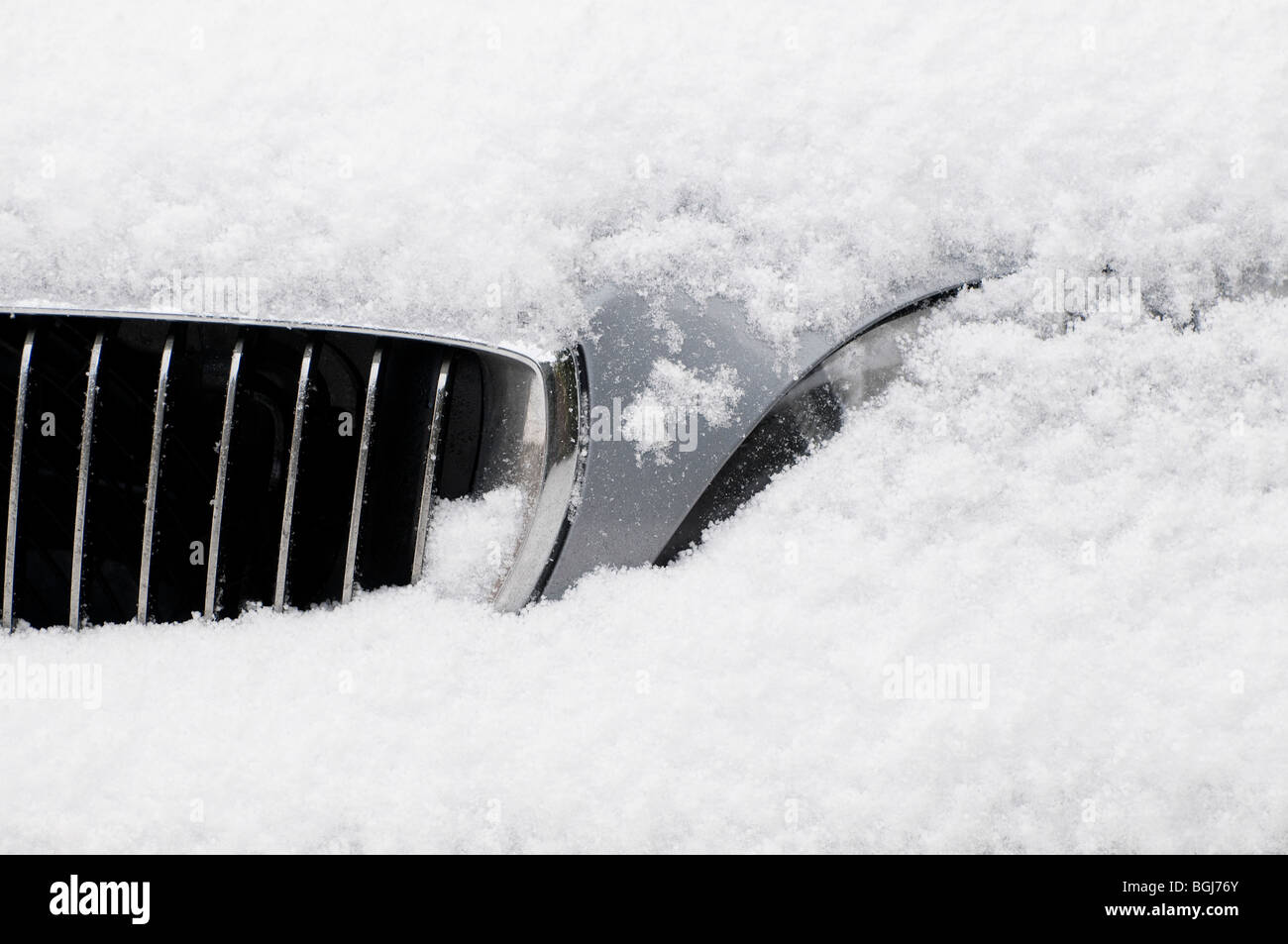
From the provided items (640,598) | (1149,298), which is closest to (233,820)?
(640,598)

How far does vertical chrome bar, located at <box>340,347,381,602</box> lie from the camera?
1.28 metres

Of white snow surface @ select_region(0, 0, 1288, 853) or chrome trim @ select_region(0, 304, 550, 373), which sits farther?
chrome trim @ select_region(0, 304, 550, 373)

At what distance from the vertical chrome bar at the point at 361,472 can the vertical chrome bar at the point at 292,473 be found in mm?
83

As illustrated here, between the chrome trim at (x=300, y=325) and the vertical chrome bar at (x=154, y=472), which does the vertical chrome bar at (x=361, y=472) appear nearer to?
the chrome trim at (x=300, y=325)

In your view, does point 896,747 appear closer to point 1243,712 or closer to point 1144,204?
point 1243,712

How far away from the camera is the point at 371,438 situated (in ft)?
4.24

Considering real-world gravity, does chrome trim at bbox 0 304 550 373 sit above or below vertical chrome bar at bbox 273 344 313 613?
above

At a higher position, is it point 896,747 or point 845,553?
point 845,553

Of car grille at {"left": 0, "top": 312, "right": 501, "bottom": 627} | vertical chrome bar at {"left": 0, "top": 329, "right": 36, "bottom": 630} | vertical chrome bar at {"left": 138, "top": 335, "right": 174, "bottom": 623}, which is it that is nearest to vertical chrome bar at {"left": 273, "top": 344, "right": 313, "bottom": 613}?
car grille at {"left": 0, "top": 312, "right": 501, "bottom": 627}

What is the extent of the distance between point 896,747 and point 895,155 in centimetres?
87

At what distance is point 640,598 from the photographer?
1289mm

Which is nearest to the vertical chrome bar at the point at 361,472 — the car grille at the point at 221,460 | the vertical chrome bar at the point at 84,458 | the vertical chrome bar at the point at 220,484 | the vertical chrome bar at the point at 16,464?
the car grille at the point at 221,460

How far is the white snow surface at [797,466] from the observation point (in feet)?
3.94

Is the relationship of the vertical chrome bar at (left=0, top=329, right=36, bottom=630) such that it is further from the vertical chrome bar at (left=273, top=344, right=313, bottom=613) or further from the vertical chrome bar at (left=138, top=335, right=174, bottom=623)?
the vertical chrome bar at (left=273, top=344, right=313, bottom=613)
